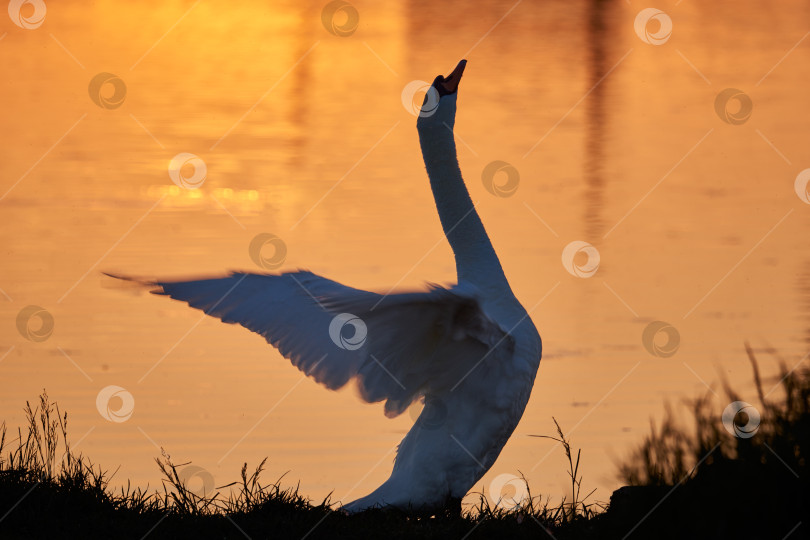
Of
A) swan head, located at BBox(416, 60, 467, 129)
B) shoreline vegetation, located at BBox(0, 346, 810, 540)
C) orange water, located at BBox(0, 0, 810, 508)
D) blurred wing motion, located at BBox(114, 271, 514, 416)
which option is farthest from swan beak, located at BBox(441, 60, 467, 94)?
shoreline vegetation, located at BBox(0, 346, 810, 540)

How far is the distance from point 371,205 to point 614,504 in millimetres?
8512

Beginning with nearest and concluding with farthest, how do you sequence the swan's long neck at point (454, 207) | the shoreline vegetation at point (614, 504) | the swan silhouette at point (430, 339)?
the shoreline vegetation at point (614, 504) < the swan silhouette at point (430, 339) < the swan's long neck at point (454, 207)

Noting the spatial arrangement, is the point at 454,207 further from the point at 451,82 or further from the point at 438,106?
the point at 451,82

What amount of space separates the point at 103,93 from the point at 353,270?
34.4ft

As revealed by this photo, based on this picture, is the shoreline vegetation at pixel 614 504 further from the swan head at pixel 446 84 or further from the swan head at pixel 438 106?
the swan head at pixel 446 84

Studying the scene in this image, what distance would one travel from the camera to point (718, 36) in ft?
70.9

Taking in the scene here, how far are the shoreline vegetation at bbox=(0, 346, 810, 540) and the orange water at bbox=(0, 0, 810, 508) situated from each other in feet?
3.02

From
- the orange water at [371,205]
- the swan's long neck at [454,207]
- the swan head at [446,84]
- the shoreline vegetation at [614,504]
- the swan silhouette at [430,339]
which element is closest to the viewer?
the shoreline vegetation at [614,504]

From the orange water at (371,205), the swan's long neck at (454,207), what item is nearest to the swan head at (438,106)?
the swan's long neck at (454,207)

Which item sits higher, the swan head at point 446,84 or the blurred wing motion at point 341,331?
the swan head at point 446,84

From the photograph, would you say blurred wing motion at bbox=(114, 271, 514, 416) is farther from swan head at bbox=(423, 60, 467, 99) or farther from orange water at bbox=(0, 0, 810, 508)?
swan head at bbox=(423, 60, 467, 99)

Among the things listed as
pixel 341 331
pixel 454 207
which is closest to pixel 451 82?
pixel 454 207

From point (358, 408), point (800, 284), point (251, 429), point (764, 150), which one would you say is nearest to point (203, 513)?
point (251, 429)

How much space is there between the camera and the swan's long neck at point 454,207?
610 cm
